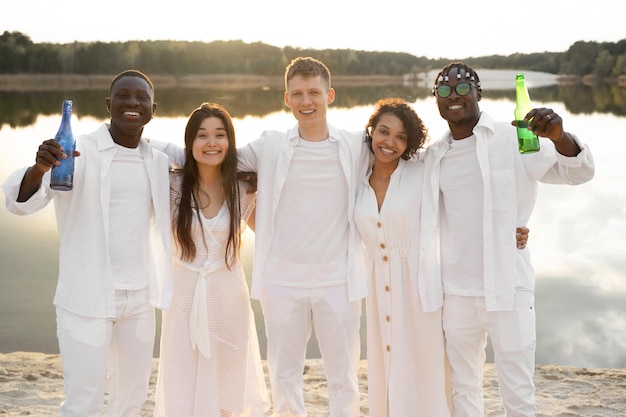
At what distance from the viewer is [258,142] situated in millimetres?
5363

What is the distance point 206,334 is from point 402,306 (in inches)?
54.8

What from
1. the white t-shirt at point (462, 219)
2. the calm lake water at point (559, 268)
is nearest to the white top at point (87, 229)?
the white t-shirt at point (462, 219)

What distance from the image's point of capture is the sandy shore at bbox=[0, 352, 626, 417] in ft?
20.8

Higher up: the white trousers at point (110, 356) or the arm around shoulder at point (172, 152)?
the arm around shoulder at point (172, 152)

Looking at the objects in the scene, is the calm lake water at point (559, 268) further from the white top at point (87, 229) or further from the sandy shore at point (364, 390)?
the white top at point (87, 229)

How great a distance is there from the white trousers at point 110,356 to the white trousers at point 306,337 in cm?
96

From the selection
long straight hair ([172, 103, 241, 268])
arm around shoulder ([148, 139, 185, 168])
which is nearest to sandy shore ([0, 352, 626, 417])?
long straight hair ([172, 103, 241, 268])

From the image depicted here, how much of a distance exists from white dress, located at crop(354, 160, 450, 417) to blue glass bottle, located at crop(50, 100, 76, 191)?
1962 mm

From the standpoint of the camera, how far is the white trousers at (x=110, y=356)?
4.36 metres

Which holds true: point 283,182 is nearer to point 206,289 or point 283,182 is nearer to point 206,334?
point 206,289

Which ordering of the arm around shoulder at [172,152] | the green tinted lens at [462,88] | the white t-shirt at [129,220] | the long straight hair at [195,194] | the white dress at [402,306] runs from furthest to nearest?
the arm around shoulder at [172,152], the white dress at [402,306], the long straight hair at [195,194], the green tinted lens at [462,88], the white t-shirt at [129,220]

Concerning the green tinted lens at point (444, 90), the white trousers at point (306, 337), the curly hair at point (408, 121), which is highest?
the green tinted lens at point (444, 90)

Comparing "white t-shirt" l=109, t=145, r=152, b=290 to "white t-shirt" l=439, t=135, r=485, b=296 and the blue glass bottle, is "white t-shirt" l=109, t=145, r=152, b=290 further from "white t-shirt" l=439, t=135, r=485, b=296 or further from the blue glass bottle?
"white t-shirt" l=439, t=135, r=485, b=296

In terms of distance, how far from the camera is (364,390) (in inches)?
270
